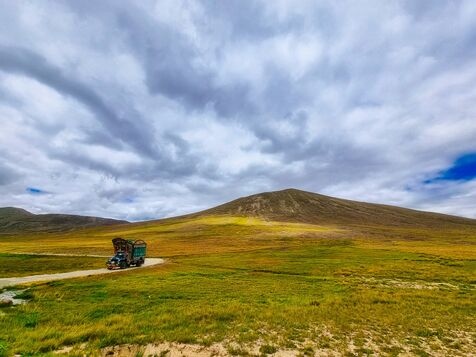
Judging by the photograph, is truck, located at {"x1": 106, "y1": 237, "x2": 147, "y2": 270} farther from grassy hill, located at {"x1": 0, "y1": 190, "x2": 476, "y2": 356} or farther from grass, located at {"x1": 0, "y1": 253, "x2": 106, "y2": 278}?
grassy hill, located at {"x1": 0, "y1": 190, "x2": 476, "y2": 356}

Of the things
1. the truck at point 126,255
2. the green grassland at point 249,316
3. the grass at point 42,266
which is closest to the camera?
the green grassland at point 249,316

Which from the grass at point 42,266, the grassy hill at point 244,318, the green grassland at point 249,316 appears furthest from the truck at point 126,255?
the grassy hill at point 244,318

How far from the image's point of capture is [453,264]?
183ft

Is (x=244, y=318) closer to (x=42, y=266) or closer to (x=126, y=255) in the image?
(x=126, y=255)

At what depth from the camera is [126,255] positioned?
52.8m

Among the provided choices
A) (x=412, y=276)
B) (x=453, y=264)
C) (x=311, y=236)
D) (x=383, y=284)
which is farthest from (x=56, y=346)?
(x=311, y=236)

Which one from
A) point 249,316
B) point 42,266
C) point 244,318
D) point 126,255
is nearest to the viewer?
point 244,318

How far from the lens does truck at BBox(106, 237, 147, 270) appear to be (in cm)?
5041

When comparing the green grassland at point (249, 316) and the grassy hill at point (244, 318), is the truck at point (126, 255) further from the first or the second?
the grassy hill at point (244, 318)

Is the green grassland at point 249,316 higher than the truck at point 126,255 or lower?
lower

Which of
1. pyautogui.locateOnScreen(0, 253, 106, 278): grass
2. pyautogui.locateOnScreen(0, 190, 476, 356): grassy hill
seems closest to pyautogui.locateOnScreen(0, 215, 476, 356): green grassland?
pyautogui.locateOnScreen(0, 190, 476, 356): grassy hill

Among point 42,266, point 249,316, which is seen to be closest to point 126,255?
point 42,266

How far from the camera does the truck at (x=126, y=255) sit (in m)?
50.4

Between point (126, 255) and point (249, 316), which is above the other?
point (126, 255)
